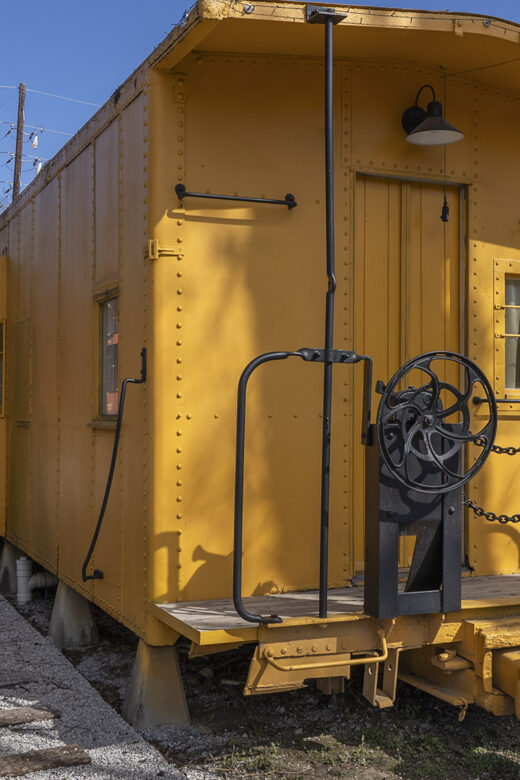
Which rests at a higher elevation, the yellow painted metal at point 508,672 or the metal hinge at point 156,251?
the metal hinge at point 156,251

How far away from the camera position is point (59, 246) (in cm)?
740

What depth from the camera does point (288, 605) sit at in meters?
4.82

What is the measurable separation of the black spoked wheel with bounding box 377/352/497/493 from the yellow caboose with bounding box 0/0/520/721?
7.5 inches

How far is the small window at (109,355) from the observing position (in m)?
6.05

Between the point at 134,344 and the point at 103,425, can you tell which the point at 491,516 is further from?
the point at 103,425

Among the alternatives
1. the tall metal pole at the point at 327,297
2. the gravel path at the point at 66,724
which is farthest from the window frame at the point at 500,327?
the gravel path at the point at 66,724

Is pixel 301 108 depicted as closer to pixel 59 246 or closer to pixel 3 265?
pixel 59 246

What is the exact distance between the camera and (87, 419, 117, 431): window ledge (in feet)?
19.3

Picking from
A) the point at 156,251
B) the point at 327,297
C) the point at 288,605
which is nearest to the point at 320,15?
the point at 327,297

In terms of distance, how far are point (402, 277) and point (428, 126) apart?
3.08 ft

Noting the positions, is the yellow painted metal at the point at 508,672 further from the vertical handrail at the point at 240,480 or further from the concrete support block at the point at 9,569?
the concrete support block at the point at 9,569

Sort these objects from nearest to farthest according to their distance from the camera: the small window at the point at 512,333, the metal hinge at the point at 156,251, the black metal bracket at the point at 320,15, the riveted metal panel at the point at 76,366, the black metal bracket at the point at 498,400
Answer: the black metal bracket at the point at 320,15 → the metal hinge at the point at 156,251 → the black metal bracket at the point at 498,400 → the small window at the point at 512,333 → the riveted metal panel at the point at 76,366

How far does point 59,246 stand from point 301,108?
2767 millimetres

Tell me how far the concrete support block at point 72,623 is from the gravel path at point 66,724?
0.22 metres
